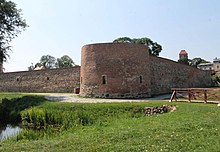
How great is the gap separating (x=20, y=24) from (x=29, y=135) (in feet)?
54.7

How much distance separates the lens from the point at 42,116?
13.5 metres

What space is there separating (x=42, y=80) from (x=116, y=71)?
16538 millimetres

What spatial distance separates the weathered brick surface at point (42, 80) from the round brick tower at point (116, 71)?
370 inches

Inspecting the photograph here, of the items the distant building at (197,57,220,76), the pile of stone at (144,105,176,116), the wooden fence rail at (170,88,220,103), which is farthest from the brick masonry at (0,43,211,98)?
the distant building at (197,57,220,76)

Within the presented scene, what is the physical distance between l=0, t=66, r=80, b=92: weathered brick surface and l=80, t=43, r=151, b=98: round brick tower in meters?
9.40

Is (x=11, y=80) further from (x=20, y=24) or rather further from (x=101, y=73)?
(x=101, y=73)

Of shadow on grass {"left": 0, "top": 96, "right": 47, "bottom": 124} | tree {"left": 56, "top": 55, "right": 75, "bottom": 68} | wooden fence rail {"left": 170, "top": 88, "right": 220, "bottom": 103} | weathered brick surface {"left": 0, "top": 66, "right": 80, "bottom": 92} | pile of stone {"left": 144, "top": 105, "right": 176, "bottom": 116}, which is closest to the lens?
pile of stone {"left": 144, "top": 105, "right": 176, "bottom": 116}

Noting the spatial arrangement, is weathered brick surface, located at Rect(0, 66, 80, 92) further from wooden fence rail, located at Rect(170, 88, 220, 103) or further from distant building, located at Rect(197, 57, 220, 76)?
distant building, located at Rect(197, 57, 220, 76)

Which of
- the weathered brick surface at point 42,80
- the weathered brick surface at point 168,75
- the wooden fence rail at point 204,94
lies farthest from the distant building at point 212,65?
the wooden fence rail at point 204,94

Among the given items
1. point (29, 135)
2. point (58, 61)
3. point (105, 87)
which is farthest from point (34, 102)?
point (58, 61)

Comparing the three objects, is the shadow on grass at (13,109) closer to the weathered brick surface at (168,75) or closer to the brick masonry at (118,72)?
the brick masonry at (118,72)

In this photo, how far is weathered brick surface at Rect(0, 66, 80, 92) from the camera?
101ft

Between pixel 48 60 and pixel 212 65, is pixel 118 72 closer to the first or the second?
pixel 48 60

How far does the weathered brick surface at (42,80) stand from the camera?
30.8 m
